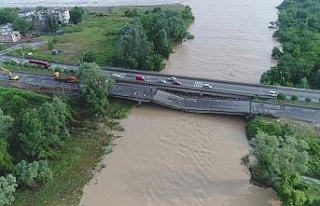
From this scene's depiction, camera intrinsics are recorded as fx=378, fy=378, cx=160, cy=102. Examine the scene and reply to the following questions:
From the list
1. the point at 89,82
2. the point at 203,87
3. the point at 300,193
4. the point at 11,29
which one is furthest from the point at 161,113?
the point at 11,29

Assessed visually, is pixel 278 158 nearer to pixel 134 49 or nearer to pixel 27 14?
pixel 134 49

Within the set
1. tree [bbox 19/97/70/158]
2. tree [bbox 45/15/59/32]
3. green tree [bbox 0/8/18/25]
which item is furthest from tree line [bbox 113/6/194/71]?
green tree [bbox 0/8/18/25]

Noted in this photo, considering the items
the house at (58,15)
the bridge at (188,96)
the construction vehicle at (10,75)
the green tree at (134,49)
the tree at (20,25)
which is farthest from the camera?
the house at (58,15)

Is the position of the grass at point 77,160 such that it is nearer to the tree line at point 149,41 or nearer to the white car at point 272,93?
the tree line at point 149,41


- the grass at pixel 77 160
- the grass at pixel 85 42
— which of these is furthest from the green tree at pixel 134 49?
the grass at pixel 77 160

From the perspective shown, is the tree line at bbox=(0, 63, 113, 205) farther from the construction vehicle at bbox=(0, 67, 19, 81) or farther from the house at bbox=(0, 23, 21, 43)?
the house at bbox=(0, 23, 21, 43)
